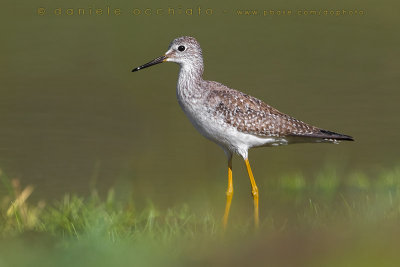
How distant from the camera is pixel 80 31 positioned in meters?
23.2

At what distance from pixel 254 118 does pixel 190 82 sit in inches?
34.2

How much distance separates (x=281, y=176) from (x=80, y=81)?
8074 millimetres

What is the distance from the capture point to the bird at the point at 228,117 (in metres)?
Result: 10.0

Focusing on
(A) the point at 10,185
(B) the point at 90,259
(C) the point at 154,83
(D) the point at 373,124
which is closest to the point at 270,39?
(C) the point at 154,83

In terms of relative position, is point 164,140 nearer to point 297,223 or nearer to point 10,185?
point 10,185

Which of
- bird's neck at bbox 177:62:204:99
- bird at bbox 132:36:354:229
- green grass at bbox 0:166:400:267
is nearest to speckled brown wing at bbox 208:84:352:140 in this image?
bird at bbox 132:36:354:229

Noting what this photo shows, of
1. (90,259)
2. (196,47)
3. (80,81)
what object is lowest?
(80,81)

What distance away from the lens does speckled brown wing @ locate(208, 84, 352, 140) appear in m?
10.1

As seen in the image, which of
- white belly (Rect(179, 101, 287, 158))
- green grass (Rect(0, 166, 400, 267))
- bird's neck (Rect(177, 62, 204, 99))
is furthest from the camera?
→ bird's neck (Rect(177, 62, 204, 99))

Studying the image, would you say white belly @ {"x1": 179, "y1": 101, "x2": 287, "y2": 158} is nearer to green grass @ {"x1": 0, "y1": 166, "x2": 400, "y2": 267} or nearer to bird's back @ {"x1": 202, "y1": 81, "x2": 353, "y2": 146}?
bird's back @ {"x1": 202, "y1": 81, "x2": 353, "y2": 146}

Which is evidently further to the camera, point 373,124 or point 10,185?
point 373,124

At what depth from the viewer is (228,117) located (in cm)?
1004

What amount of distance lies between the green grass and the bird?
2.45 feet

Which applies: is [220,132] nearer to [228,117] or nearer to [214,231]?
[228,117]
